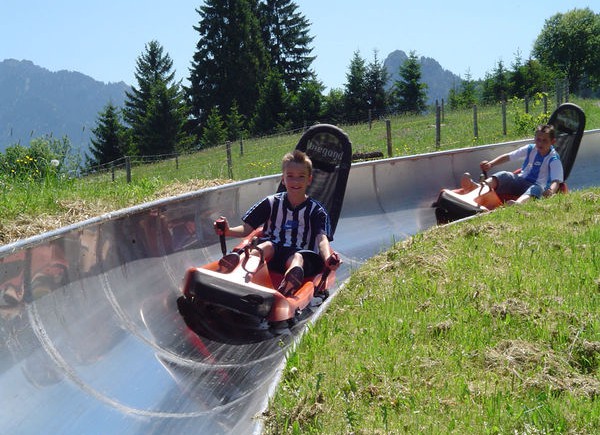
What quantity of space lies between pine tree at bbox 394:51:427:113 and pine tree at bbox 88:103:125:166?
18985 millimetres

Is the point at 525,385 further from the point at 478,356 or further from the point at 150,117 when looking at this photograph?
the point at 150,117

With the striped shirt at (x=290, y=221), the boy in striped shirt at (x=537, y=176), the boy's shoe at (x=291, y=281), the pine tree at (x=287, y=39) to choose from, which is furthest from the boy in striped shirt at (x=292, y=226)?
the pine tree at (x=287, y=39)

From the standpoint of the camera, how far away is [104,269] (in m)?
4.64

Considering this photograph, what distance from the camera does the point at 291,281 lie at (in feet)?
15.9

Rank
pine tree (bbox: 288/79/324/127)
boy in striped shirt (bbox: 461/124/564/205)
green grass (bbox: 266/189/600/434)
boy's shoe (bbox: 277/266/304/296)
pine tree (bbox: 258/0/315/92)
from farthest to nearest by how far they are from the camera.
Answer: pine tree (bbox: 258/0/315/92), pine tree (bbox: 288/79/324/127), boy in striped shirt (bbox: 461/124/564/205), boy's shoe (bbox: 277/266/304/296), green grass (bbox: 266/189/600/434)

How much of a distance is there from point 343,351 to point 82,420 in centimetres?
131

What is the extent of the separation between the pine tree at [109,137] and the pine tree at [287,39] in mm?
16232

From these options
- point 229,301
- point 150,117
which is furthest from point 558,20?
point 229,301

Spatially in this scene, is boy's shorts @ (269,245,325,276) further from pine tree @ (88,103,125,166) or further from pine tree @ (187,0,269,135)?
pine tree @ (187,0,269,135)

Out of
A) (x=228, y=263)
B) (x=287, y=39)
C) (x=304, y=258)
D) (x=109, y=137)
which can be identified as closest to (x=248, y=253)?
(x=228, y=263)

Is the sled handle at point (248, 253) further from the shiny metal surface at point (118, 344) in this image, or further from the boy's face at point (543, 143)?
the boy's face at point (543, 143)

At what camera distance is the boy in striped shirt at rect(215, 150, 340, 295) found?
5.30 metres

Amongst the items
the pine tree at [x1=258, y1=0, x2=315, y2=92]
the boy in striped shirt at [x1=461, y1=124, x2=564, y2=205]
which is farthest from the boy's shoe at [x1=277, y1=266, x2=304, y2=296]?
the pine tree at [x1=258, y1=0, x2=315, y2=92]

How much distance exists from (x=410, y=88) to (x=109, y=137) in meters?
20.8
